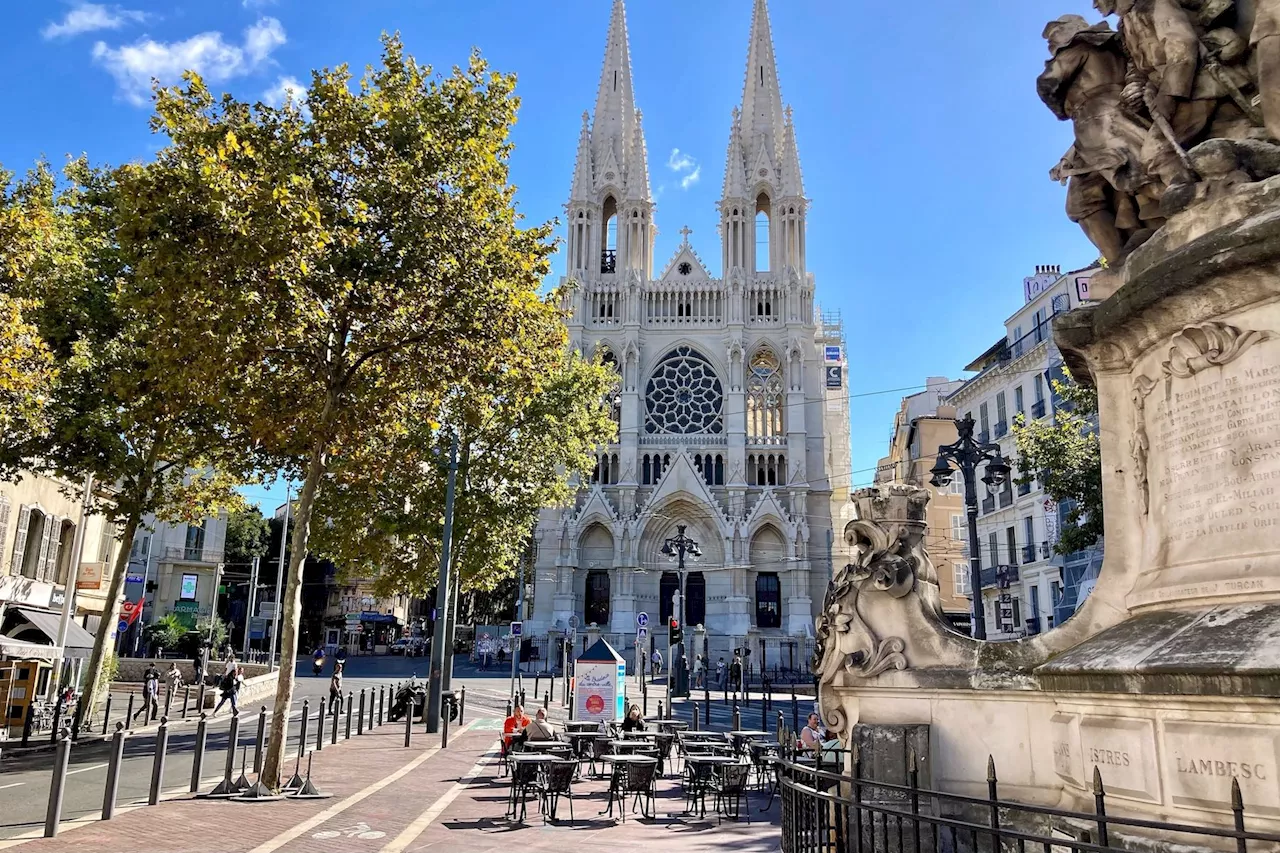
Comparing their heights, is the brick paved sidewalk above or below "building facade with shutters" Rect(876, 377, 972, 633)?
below

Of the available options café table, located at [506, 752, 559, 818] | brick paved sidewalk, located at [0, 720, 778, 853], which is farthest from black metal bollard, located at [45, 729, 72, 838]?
café table, located at [506, 752, 559, 818]

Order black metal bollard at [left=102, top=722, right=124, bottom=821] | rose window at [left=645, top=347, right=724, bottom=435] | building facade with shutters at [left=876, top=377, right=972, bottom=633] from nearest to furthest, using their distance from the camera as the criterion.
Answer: black metal bollard at [left=102, top=722, right=124, bottom=821], building facade with shutters at [left=876, top=377, right=972, bottom=633], rose window at [left=645, top=347, right=724, bottom=435]

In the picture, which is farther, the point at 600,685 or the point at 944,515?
the point at 944,515

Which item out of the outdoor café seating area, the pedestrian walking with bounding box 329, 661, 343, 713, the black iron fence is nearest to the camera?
the black iron fence

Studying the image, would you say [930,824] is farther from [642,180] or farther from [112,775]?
[642,180]

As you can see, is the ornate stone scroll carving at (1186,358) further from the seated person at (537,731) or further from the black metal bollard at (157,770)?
the black metal bollard at (157,770)

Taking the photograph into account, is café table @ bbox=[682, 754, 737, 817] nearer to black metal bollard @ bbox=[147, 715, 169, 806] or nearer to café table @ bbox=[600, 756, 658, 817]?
café table @ bbox=[600, 756, 658, 817]

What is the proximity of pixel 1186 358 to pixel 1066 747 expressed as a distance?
2691mm

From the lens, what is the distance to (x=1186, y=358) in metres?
6.12

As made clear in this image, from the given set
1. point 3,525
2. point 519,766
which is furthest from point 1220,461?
point 3,525

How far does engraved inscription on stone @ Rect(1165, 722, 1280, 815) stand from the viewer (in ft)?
15.1

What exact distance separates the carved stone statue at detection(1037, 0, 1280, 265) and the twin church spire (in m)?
58.5

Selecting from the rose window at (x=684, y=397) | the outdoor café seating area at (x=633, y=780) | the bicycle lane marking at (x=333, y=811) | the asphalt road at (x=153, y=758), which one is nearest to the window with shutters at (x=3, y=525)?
the asphalt road at (x=153, y=758)

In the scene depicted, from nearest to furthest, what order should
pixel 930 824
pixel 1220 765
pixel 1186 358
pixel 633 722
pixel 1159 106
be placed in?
pixel 1220 765 → pixel 930 824 → pixel 1186 358 → pixel 1159 106 → pixel 633 722
